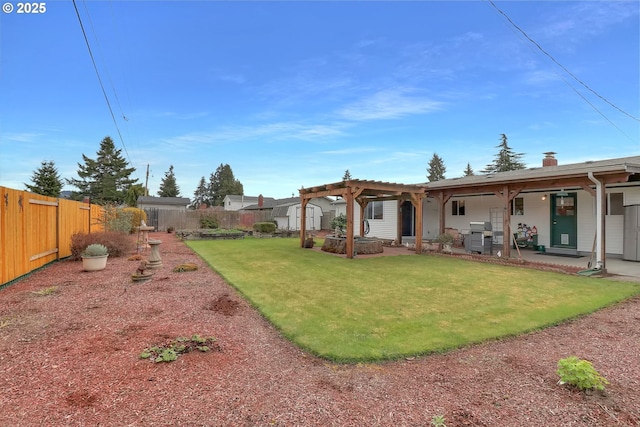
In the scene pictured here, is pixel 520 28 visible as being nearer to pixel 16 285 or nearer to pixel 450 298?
pixel 450 298

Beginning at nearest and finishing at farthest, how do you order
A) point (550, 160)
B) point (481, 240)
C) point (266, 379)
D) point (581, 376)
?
point (581, 376) → point (266, 379) → point (481, 240) → point (550, 160)

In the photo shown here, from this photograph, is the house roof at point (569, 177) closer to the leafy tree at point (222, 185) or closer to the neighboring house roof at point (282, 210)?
the neighboring house roof at point (282, 210)

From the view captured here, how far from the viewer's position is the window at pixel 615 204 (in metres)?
10.2

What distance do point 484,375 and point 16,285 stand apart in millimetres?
8287

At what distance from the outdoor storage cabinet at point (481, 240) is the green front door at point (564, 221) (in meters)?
2.53

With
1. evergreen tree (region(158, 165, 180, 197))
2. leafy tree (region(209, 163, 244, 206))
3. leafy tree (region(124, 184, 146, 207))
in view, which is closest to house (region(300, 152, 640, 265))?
leafy tree (region(124, 184, 146, 207))

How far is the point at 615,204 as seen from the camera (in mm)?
10352

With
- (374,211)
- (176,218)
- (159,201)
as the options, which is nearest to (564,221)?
(374,211)

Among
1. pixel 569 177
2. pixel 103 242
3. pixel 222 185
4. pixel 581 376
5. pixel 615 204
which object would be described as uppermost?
pixel 222 185

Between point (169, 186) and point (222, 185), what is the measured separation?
376 inches

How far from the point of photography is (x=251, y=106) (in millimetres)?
15898

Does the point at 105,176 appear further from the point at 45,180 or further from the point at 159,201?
the point at 159,201

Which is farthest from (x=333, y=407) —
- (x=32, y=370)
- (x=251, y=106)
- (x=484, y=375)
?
(x=251, y=106)

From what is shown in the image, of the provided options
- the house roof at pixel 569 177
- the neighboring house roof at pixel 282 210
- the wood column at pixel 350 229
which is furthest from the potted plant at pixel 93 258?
the neighboring house roof at pixel 282 210
